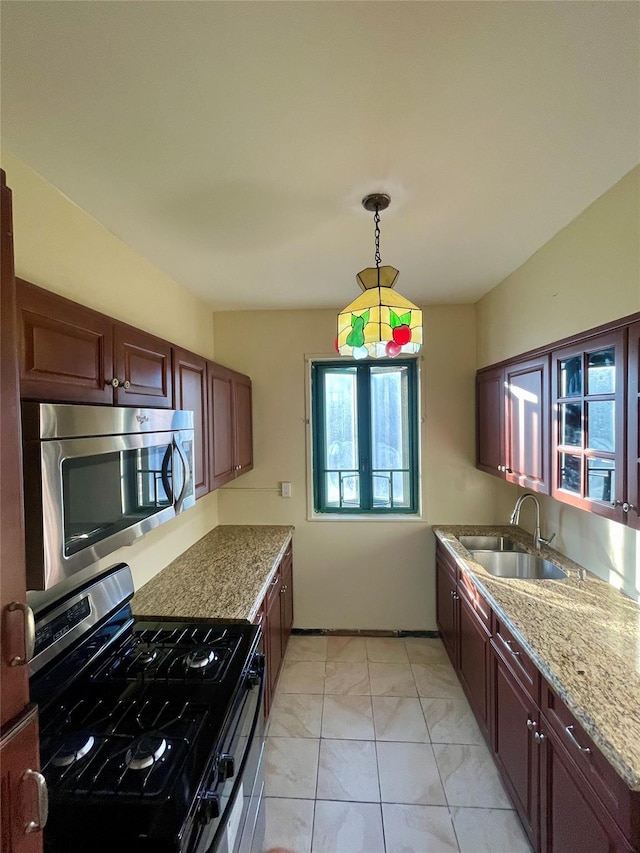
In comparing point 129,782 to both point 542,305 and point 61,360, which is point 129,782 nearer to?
point 61,360

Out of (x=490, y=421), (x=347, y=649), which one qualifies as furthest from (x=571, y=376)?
(x=347, y=649)

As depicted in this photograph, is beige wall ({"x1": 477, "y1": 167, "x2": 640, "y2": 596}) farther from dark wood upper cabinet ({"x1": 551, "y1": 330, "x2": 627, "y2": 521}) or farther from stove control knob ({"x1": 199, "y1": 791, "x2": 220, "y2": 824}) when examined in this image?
stove control knob ({"x1": 199, "y1": 791, "x2": 220, "y2": 824})

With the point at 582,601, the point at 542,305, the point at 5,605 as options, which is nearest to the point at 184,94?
the point at 5,605

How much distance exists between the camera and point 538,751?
141 cm

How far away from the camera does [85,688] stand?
131 cm

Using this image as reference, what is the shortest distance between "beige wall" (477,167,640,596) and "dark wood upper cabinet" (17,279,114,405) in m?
1.95

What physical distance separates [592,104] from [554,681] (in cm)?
173

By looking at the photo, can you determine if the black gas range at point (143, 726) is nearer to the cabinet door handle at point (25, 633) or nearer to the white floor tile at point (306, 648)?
the cabinet door handle at point (25, 633)

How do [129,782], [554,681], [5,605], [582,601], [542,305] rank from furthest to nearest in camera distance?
1. [542,305]
2. [582,601]
3. [554,681]
4. [129,782]
5. [5,605]

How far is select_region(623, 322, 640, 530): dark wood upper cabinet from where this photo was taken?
4.38 feet

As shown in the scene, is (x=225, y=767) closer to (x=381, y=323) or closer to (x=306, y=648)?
(x=381, y=323)

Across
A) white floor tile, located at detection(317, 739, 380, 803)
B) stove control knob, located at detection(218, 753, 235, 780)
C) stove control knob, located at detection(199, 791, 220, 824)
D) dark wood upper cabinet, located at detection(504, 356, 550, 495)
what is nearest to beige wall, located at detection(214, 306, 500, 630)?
dark wood upper cabinet, located at detection(504, 356, 550, 495)

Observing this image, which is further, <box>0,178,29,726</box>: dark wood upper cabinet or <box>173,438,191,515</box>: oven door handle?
<box>173,438,191,515</box>: oven door handle

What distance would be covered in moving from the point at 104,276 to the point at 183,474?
971 millimetres
